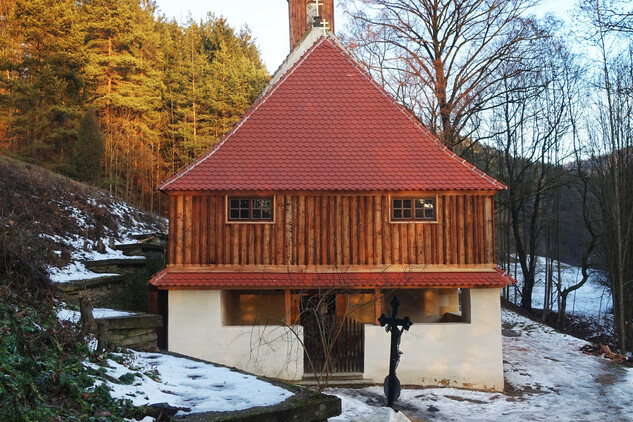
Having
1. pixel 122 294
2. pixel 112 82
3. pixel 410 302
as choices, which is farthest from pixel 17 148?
pixel 410 302

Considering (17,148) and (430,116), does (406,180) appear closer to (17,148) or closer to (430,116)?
(430,116)

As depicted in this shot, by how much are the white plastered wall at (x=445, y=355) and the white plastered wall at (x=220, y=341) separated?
1.81 m

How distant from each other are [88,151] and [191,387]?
19344 mm

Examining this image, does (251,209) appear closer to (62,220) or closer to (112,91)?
(62,220)

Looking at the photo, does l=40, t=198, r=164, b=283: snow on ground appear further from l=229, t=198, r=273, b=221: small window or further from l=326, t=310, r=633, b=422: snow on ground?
l=326, t=310, r=633, b=422: snow on ground

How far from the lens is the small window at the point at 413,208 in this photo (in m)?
12.1

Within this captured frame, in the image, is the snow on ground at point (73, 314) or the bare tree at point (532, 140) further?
the bare tree at point (532, 140)

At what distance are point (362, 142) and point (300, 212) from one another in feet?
8.28

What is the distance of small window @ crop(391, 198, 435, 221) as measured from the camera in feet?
39.6

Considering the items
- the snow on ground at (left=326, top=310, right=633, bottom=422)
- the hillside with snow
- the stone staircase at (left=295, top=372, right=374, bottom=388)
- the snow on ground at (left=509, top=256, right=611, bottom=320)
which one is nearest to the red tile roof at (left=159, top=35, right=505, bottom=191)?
the hillside with snow

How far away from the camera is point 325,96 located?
13469mm

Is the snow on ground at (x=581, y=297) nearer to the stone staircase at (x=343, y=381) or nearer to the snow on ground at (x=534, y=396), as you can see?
the snow on ground at (x=534, y=396)

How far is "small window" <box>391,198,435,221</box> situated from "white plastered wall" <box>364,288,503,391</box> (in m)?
2.42

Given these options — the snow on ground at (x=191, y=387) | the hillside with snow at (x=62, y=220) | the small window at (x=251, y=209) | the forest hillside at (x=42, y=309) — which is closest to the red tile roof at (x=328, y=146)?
the small window at (x=251, y=209)
